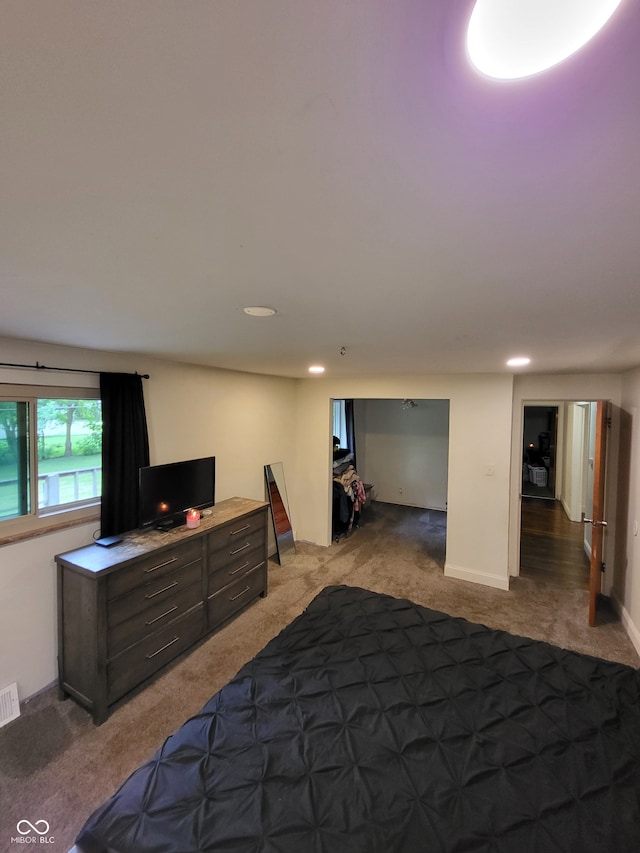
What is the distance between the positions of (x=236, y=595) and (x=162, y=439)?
1.56 m

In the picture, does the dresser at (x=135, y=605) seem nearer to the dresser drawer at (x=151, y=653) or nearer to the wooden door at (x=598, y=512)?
the dresser drawer at (x=151, y=653)

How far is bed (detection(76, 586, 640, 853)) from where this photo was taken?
121 cm

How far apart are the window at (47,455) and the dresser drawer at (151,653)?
39.6 inches

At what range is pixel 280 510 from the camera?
16.1ft

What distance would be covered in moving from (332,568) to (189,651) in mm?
1921

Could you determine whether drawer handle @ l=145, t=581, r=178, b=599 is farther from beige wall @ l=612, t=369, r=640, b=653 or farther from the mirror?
beige wall @ l=612, t=369, r=640, b=653

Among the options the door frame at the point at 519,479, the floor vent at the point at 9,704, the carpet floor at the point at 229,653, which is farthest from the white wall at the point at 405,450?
the floor vent at the point at 9,704

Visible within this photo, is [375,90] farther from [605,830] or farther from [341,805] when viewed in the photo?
[605,830]

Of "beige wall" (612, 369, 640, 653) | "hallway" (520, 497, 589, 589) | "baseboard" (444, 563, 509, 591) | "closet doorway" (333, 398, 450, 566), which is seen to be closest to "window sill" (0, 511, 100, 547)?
"baseboard" (444, 563, 509, 591)

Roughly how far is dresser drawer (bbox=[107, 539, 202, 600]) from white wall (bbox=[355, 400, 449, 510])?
5.17m

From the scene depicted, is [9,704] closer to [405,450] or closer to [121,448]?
[121,448]

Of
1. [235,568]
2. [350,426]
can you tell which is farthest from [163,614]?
[350,426]

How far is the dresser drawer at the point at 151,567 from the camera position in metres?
2.35

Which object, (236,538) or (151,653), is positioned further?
Result: (236,538)
